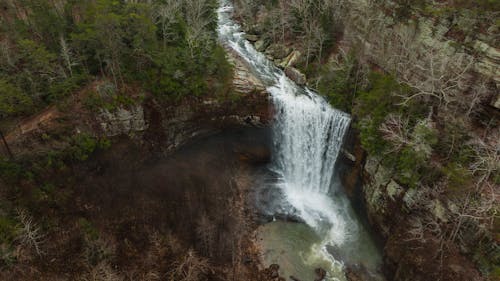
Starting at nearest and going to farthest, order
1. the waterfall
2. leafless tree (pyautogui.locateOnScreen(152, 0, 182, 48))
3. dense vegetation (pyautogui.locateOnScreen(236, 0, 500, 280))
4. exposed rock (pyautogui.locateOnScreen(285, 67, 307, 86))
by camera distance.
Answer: dense vegetation (pyautogui.locateOnScreen(236, 0, 500, 280)) < leafless tree (pyautogui.locateOnScreen(152, 0, 182, 48)) < the waterfall < exposed rock (pyautogui.locateOnScreen(285, 67, 307, 86))

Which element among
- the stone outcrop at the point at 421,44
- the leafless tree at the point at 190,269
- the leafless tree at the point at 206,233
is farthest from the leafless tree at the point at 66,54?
the stone outcrop at the point at 421,44

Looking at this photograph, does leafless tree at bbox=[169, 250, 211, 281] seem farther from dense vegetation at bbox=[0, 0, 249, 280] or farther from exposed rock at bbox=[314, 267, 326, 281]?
exposed rock at bbox=[314, 267, 326, 281]

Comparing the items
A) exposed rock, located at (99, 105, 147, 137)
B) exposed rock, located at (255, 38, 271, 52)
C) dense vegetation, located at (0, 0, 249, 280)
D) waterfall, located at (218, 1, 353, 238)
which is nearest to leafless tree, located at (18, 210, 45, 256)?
dense vegetation, located at (0, 0, 249, 280)

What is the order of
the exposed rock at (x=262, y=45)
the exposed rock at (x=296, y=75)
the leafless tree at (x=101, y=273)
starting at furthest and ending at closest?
the exposed rock at (x=262, y=45) < the exposed rock at (x=296, y=75) < the leafless tree at (x=101, y=273)

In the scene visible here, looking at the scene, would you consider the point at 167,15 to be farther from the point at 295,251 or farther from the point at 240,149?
the point at 295,251

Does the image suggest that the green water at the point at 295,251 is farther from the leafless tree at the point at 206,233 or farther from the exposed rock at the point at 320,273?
the leafless tree at the point at 206,233

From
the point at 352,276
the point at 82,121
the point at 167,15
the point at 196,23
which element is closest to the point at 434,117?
the point at 352,276

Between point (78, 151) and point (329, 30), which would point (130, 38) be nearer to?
point (78, 151)
